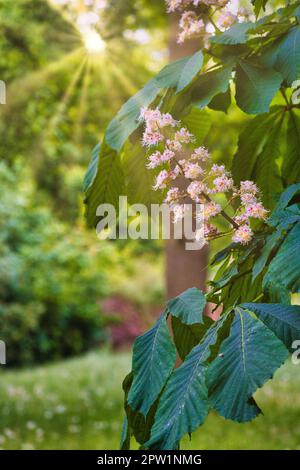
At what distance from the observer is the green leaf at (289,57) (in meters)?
1.46

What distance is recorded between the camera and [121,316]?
40.5 feet

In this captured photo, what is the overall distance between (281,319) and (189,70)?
0.60 m

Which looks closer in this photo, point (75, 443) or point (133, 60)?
point (75, 443)

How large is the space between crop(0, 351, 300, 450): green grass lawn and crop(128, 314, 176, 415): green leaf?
2863 millimetres

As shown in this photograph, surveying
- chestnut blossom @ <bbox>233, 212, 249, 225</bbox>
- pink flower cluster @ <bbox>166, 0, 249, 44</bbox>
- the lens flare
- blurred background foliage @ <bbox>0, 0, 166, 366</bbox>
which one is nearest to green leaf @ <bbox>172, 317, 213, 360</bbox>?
chestnut blossom @ <bbox>233, 212, 249, 225</bbox>

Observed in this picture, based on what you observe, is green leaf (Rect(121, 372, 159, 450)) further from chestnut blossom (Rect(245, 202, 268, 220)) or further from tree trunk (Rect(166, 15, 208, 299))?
tree trunk (Rect(166, 15, 208, 299))

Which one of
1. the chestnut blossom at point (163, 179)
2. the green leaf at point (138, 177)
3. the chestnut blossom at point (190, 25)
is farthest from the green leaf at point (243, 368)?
the chestnut blossom at point (190, 25)

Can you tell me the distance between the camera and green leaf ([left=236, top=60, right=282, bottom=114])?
146 centimetres

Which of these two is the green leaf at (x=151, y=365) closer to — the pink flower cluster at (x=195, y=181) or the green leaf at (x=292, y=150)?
the pink flower cluster at (x=195, y=181)

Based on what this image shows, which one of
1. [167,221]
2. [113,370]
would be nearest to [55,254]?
[113,370]

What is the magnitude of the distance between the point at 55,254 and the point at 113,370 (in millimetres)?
1867

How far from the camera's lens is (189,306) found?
1.34m

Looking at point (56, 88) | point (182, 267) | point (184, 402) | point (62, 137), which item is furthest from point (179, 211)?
point (56, 88)

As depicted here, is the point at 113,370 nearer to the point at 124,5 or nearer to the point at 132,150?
the point at 124,5
